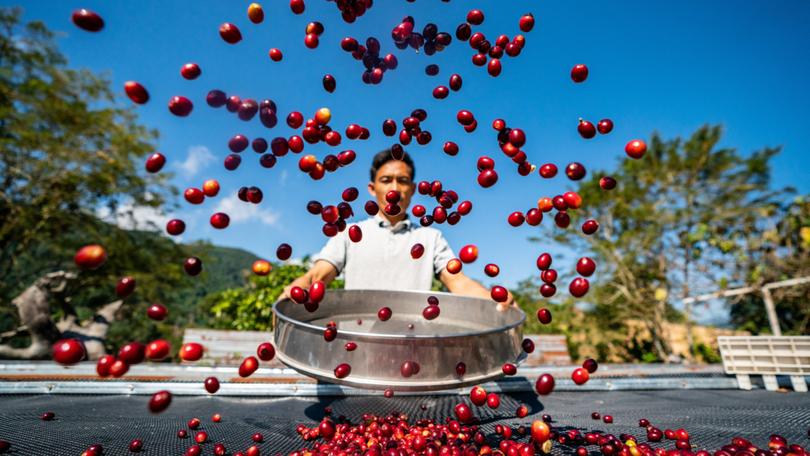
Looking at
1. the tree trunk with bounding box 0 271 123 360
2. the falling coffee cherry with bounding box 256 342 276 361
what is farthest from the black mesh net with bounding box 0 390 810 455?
the tree trunk with bounding box 0 271 123 360

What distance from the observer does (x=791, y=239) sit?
10719mm

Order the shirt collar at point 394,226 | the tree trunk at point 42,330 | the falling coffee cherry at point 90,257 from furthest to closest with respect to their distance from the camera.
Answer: the tree trunk at point 42,330
the shirt collar at point 394,226
the falling coffee cherry at point 90,257

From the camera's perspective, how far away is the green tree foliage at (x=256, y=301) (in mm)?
6504

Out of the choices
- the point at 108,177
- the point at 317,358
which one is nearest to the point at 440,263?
the point at 317,358

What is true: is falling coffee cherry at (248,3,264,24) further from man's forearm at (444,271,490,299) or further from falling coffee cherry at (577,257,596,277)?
man's forearm at (444,271,490,299)

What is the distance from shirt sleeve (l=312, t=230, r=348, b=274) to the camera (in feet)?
12.2

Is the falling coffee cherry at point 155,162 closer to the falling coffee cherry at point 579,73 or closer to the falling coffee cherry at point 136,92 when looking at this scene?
the falling coffee cherry at point 136,92

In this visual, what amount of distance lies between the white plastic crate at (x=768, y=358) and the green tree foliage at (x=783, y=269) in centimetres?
877

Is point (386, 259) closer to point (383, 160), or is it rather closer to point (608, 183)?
point (383, 160)

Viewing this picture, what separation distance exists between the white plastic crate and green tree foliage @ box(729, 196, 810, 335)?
8.77 metres

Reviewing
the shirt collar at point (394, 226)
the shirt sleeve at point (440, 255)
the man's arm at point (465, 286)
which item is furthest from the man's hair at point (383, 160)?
the man's arm at point (465, 286)

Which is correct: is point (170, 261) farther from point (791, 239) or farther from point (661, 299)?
point (791, 239)

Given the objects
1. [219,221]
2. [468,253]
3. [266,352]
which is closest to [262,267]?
[219,221]

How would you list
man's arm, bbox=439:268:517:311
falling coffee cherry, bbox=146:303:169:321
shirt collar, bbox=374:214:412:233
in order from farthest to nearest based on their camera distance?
shirt collar, bbox=374:214:412:233 < man's arm, bbox=439:268:517:311 < falling coffee cherry, bbox=146:303:169:321
